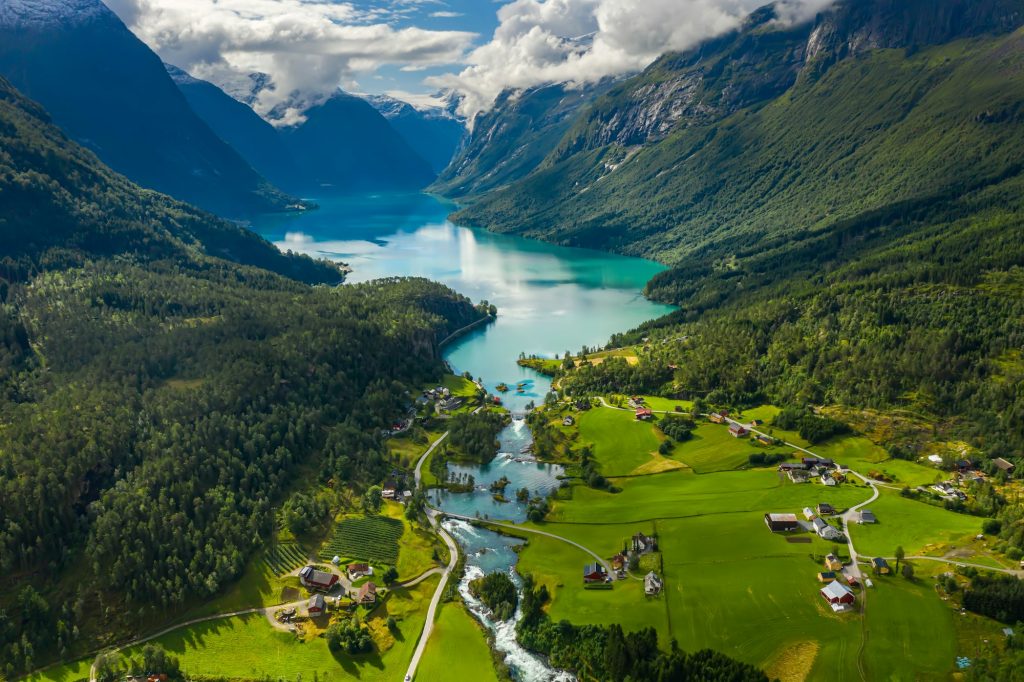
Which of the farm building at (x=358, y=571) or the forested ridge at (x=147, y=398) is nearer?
the forested ridge at (x=147, y=398)

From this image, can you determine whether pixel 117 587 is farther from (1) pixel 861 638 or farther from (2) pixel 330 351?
(1) pixel 861 638

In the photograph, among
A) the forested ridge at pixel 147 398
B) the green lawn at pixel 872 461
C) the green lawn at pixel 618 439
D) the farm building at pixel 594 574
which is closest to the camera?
the farm building at pixel 594 574

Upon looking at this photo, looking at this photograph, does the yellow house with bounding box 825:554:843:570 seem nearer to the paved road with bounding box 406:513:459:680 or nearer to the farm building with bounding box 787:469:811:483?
the farm building with bounding box 787:469:811:483

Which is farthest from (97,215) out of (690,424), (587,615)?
(587,615)

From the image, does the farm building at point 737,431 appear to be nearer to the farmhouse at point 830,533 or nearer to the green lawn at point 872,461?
the green lawn at point 872,461

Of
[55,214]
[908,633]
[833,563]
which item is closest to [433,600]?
[833,563]

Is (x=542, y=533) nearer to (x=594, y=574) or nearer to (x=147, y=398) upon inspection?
(x=594, y=574)

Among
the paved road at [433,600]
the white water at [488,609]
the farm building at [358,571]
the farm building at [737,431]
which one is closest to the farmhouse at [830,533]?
the farm building at [737,431]
